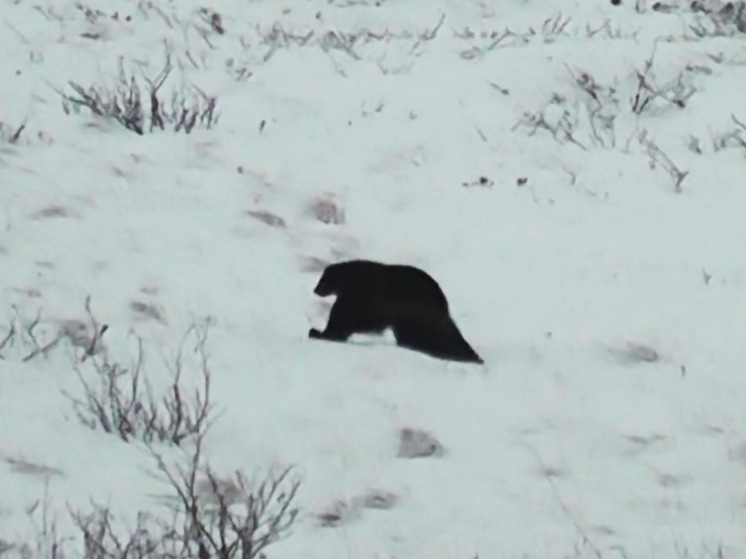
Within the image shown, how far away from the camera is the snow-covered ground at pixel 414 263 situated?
3.33 m

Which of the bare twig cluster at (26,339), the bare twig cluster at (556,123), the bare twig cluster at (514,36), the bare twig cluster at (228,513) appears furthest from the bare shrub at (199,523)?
the bare twig cluster at (514,36)

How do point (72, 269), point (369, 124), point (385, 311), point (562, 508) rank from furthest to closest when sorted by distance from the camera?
point (369, 124), point (72, 269), point (385, 311), point (562, 508)

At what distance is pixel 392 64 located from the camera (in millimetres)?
7289

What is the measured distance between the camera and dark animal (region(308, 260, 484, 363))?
4094 mm

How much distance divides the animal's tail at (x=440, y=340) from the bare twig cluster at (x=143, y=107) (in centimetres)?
224

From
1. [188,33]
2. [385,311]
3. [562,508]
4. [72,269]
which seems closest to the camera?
[562,508]

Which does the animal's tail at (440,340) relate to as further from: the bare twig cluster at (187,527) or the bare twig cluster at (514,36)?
the bare twig cluster at (514,36)

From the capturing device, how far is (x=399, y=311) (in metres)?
4.11

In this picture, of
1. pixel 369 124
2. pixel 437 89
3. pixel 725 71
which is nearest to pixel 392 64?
pixel 437 89

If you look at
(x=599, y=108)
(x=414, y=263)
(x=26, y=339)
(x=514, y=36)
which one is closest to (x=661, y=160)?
(x=599, y=108)

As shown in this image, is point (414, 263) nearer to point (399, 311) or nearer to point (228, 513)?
point (399, 311)

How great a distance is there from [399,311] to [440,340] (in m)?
0.16

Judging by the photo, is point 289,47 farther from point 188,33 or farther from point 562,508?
point 562,508

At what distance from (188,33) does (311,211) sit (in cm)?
311
